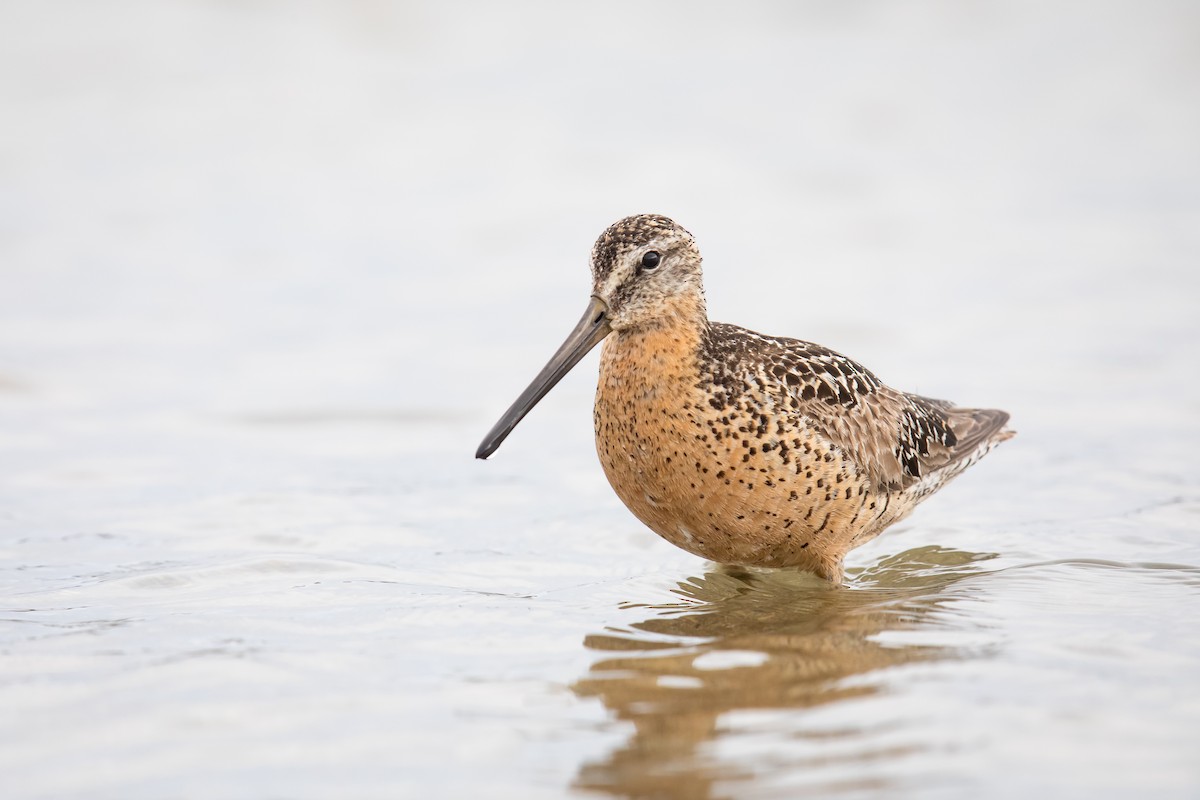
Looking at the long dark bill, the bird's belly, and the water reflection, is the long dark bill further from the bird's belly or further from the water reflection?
the water reflection

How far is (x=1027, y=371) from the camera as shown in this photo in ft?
29.6

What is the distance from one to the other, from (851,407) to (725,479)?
2.75ft

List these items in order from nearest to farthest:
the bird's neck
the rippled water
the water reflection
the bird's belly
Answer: the water reflection
the rippled water
the bird's belly
the bird's neck

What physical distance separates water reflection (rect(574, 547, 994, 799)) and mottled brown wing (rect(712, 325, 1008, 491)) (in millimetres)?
476

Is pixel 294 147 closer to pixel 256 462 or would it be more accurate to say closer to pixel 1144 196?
pixel 256 462

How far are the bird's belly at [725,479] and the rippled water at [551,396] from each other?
260mm

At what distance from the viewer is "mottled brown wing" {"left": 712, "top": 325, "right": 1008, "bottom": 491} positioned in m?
5.75

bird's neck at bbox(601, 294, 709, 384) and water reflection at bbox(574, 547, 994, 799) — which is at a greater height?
bird's neck at bbox(601, 294, 709, 384)

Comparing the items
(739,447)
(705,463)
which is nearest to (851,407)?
(739,447)

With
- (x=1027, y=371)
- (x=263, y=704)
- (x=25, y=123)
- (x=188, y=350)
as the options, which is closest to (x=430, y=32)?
(x=25, y=123)

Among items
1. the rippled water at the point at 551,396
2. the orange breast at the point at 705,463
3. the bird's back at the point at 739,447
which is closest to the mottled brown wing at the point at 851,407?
the bird's back at the point at 739,447

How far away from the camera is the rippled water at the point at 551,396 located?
4152mm

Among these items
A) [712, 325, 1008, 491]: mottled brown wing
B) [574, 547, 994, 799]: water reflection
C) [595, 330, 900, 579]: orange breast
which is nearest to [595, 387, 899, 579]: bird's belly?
[595, 330, 900, 579]: orange breast

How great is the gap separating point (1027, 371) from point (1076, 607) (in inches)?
152
